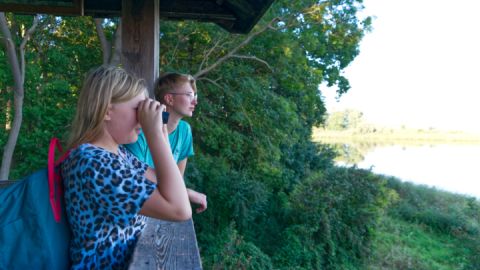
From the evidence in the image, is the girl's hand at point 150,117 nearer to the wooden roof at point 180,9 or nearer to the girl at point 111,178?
the girl at point 111,178

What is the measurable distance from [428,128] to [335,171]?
65.6 meters

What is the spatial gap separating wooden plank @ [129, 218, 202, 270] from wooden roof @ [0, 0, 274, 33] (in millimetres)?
1840

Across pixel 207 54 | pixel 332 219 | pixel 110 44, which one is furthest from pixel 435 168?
pixel 110 44

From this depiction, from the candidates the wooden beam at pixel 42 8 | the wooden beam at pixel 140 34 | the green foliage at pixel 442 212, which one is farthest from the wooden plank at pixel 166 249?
the green foliage at pixel 442 212

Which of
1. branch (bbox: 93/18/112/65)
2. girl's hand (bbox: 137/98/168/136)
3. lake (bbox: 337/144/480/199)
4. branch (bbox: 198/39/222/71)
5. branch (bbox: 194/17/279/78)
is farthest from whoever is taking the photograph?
lake (bbox: 337/144/480/199)

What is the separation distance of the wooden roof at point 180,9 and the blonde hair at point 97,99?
1815 millimetres

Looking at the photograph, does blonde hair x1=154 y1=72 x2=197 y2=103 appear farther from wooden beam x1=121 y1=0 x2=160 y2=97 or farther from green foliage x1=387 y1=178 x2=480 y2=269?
green foliage x1=387 y1=178 x2=480 y2=269

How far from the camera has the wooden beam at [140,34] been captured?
9.37 ft

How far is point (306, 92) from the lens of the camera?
1307 centimetres

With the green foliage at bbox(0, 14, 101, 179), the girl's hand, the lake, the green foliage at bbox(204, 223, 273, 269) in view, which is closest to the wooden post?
the girl's hand

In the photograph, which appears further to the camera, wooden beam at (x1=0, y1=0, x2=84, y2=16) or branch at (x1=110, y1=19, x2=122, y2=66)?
branch at (x1=110, y1=19, x2=122, y2=66)

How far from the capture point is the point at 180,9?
11.6 ft

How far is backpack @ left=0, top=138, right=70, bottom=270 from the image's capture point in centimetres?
128

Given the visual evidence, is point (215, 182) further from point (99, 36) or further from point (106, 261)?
point (106, 261)
